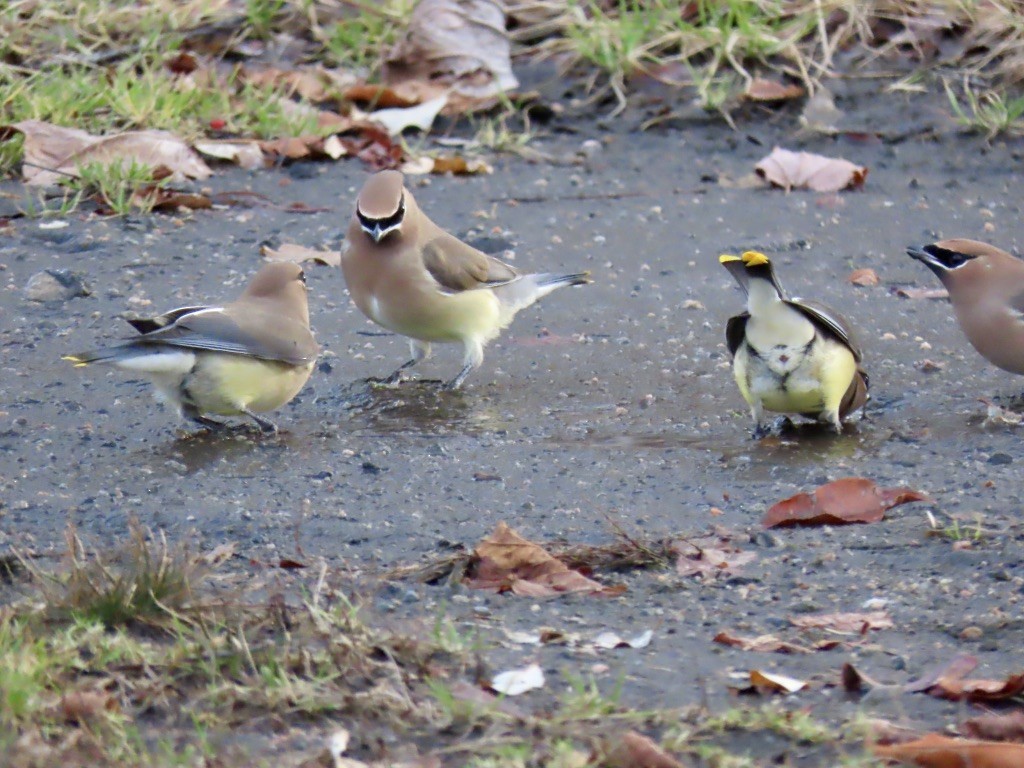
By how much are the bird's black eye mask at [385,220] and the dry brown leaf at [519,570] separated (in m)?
2.48

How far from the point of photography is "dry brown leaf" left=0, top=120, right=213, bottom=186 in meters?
8.16

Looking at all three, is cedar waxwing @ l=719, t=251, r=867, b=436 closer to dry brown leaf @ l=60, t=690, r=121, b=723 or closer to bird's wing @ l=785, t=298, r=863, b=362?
bird's wing @ l=785, t=298, r=863, b=362

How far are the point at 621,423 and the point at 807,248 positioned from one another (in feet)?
8.00

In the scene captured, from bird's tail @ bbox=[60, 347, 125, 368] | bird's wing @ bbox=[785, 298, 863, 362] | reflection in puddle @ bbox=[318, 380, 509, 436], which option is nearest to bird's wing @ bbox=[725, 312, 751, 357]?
bird's wing @ bbox=[785, 298, 863, 362]

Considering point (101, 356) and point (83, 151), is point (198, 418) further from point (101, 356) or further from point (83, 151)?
point (83, 151)

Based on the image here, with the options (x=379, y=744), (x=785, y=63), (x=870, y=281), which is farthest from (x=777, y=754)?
(x=785, y=63)

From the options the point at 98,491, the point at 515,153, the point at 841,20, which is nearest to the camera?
the point at 98,491

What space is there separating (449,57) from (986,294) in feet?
14.3

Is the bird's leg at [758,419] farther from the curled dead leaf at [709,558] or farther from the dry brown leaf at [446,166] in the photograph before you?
the dry brown leaf at [446,166]

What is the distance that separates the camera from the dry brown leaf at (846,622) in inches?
156

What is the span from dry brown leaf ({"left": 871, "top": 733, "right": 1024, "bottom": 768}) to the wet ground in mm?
293

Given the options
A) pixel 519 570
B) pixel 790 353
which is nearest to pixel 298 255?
pixel 790 353

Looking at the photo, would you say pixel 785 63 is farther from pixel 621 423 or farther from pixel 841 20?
pixel 621 423

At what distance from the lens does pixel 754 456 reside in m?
5.61
